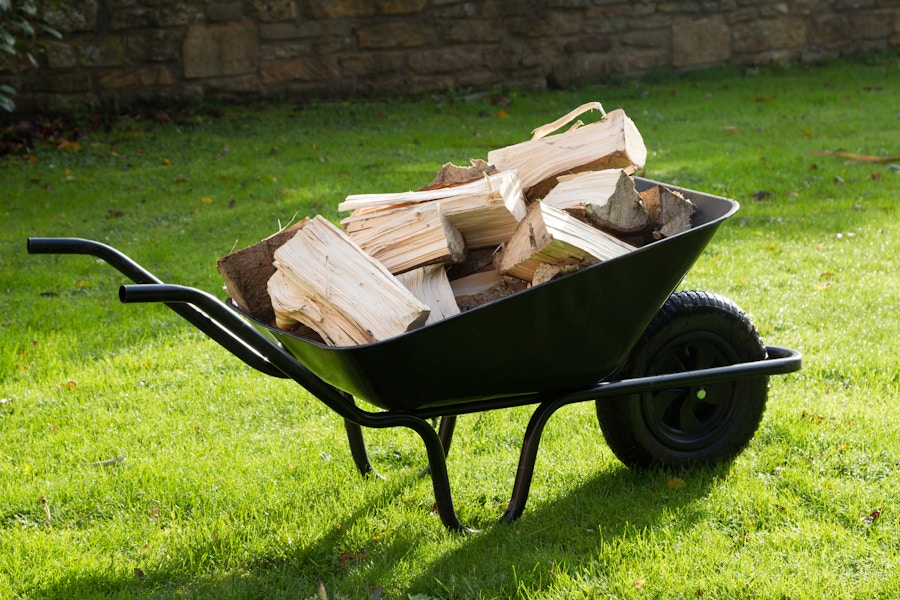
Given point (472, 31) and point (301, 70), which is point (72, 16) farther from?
point (472, 31)

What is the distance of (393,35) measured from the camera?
840 centimetres

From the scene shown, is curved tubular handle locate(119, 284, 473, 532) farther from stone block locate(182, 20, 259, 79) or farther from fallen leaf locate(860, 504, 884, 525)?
stone block locate(182, 20, 259, 79)

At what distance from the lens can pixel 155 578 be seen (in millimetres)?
2314

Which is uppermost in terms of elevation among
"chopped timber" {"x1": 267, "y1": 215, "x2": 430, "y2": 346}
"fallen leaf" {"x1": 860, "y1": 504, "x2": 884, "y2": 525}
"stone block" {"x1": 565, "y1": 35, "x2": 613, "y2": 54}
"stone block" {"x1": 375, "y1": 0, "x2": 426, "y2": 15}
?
"stone block" {"x1": 375, "y1": 0, "x2": 426, "y2": 15}

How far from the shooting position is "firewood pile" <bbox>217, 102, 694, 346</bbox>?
2152mm

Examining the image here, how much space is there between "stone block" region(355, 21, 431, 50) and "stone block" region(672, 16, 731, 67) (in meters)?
2.52

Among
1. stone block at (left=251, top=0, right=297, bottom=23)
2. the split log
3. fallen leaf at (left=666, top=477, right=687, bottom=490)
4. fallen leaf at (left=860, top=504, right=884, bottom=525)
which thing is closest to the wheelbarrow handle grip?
the split log

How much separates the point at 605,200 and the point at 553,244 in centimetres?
34

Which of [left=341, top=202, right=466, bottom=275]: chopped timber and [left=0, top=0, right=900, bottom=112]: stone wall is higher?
[left=0, top=0, right=900, bottom=112]: stone wall

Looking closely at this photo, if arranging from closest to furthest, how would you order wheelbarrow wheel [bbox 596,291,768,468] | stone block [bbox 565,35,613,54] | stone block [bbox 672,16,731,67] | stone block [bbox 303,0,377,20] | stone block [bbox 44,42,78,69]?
wheelbarrow wheel [bbox 596,291,768,468] → stone block [bbox 44,42,78,69] → stone block [bbox 303,0,377,20] → stone block [bbox 565,35,613,54] → stone block [bbox 672,16,731,67]

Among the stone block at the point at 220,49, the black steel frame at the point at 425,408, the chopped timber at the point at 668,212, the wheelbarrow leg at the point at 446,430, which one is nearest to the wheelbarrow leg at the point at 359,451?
the wheelbarrow leg at the point at 446,430

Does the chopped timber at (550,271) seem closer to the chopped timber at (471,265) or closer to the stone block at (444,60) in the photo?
the chopped timber at (471,265)

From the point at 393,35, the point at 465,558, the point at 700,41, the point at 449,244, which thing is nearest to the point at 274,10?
the point at 393,35

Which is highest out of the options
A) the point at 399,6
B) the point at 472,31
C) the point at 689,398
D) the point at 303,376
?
the point at 399,6
